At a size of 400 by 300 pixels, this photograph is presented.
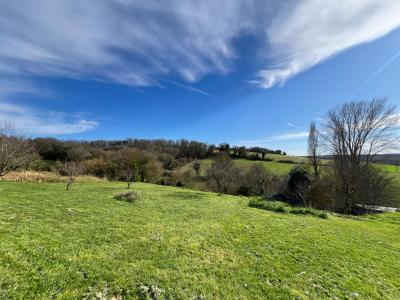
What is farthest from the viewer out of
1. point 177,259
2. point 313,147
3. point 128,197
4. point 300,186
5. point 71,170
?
point 313,147

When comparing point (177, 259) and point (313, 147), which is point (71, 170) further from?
point (313, 147)

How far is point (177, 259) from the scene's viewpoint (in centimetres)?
596

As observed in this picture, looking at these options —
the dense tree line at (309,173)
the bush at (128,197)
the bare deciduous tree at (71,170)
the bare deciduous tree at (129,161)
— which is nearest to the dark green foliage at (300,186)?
the dense tree line at (309,173)

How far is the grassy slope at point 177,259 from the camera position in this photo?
14.9ft

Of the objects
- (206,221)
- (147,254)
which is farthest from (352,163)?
(147,254)

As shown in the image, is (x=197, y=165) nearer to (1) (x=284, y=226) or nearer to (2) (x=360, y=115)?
(2) (x=360, y=115)

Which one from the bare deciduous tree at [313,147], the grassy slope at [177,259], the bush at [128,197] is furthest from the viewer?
the bare deciduous tree at [313,147]

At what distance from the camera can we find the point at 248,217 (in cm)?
1233

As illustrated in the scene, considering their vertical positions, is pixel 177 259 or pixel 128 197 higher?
pixel 128 197

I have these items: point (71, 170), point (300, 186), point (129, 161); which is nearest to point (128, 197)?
point (71, 170)

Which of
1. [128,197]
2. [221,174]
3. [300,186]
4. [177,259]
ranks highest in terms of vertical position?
[221,174]

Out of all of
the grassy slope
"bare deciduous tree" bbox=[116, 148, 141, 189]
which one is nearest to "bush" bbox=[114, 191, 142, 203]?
the grassy slope

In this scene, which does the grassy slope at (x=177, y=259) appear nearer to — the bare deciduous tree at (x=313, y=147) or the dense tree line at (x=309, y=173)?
the dense tree line at (x=309, y=173)

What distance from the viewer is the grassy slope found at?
4.54m
